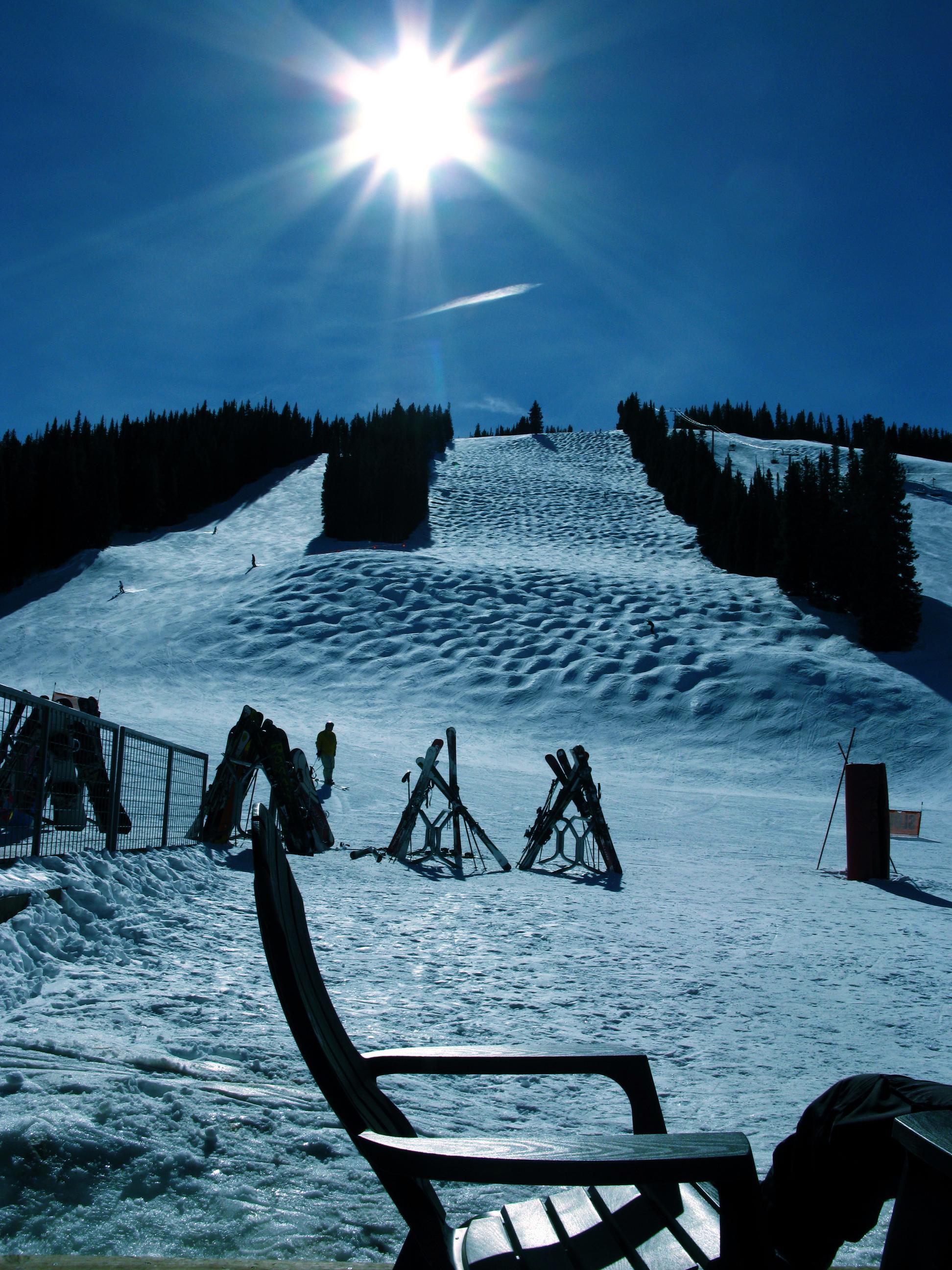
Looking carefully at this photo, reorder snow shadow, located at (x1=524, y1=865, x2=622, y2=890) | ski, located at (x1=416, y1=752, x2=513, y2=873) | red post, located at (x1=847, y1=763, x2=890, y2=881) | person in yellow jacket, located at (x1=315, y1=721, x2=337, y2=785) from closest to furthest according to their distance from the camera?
snow shadow, located at (x1=524, y1=865, x2=622, y2=890), red post, located at (x1=847, y1=763, x2=890, y2=881), ski, located at (x1=416, y1=752, x2=513, y2=873), person in yellow jacket, located at (x1=315, y1=721, x2=337, y2=785)

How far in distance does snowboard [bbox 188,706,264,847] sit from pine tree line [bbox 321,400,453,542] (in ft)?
97.1

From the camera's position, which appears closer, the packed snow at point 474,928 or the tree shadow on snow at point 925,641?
the packed snow at point 474,928

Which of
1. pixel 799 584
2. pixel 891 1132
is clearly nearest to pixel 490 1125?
pixel 891 1132

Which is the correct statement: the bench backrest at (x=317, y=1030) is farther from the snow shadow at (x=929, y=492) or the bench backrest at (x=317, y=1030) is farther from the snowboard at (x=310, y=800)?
the snow shadow at (x=929, y=492)

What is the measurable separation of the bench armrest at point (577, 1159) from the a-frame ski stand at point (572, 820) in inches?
319

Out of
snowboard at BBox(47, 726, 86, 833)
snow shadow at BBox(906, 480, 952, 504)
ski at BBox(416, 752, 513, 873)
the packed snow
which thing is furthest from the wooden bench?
snow shadow at BBox(906, 480, 952, 504)

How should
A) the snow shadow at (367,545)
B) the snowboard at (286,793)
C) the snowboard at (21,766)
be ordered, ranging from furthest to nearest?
the snow shadow at (367,545) < the snowboard at (286,793) < the snowboard at (21,766)

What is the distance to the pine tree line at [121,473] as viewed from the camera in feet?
118

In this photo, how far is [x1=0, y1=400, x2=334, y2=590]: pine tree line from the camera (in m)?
35.9

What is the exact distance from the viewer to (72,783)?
19.6 ft

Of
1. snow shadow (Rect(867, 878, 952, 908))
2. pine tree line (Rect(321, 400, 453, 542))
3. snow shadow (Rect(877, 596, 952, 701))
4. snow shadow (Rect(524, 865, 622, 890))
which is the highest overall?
pine tree line (Rect(321, 400, 453, 542))

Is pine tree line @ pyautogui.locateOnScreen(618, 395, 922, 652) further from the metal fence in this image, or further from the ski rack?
the metal fence

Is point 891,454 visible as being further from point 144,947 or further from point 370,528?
point 144,947

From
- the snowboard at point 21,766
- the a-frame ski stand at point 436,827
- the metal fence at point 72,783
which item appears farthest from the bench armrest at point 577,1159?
the a-frame ski stand at point 436,827
